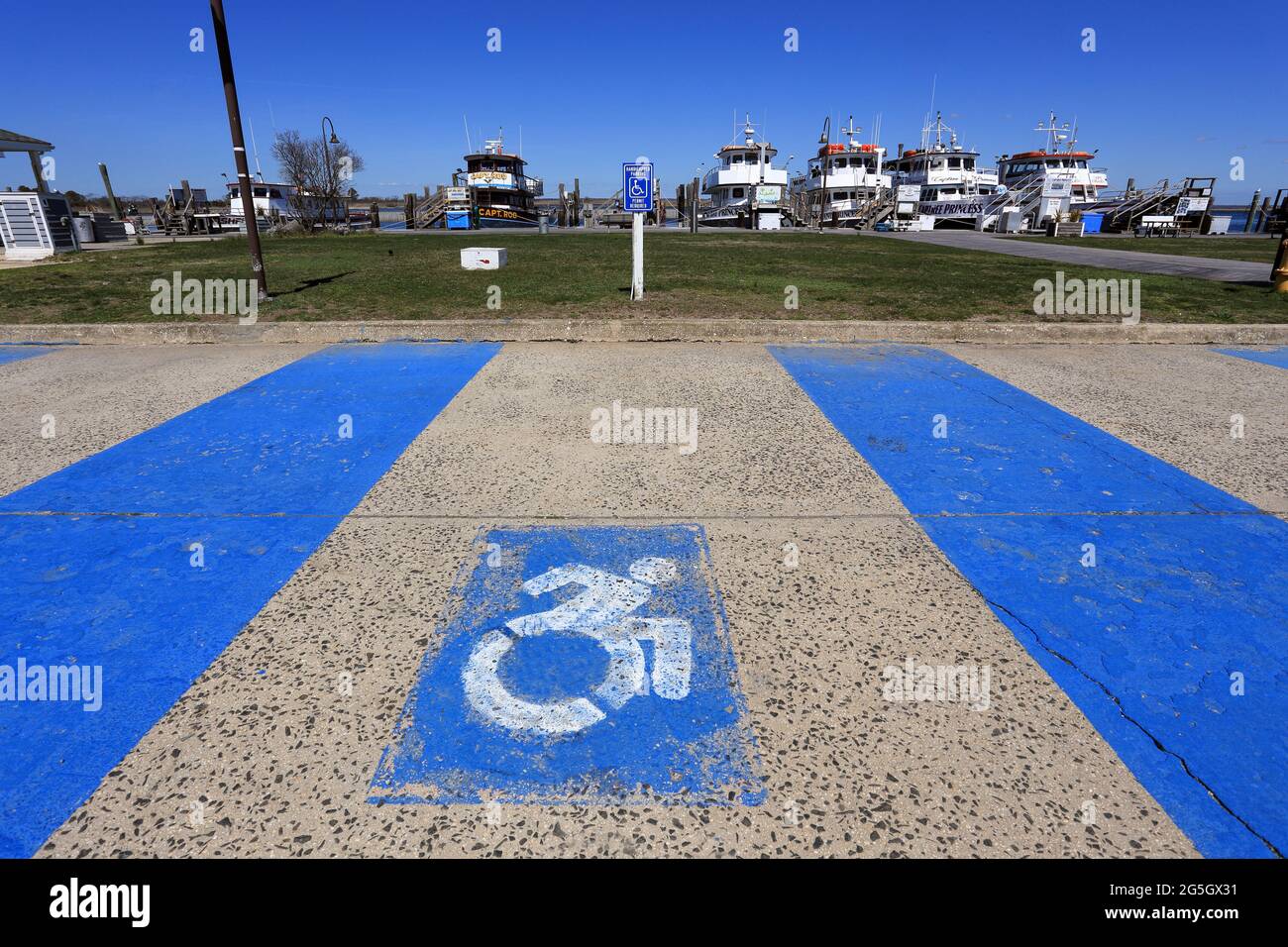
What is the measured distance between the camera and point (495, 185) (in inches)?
1943

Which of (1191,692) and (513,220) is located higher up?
(513,220)

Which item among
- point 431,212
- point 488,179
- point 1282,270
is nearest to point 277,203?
point 431,212

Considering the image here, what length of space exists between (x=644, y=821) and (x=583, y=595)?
1209 millimetres

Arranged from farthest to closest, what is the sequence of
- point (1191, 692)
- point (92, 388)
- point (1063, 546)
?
point (92, 388)
point (1063, 546)
point (1191, 692)

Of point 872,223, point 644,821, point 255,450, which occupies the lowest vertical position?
point 644,821

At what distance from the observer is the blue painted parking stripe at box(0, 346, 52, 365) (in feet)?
24.9

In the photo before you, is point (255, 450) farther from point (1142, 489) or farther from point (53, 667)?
point (1142, 489)

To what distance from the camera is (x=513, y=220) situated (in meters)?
49.8

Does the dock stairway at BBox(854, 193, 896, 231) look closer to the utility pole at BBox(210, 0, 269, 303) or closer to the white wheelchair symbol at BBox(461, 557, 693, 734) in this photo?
the utility pole at BBox(210, 0, 269, 303)

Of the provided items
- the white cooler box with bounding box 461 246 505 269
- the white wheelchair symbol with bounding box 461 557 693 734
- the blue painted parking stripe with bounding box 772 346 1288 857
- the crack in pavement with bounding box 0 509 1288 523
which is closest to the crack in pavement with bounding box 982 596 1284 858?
the blue painted parking stripe with bounding box 772 346 1288 857

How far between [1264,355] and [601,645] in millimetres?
9625

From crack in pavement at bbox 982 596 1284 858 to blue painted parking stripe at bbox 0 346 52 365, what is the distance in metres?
10.0

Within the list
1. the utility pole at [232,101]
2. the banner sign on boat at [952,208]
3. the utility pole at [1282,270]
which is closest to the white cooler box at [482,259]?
the utility pole at [232,101]
